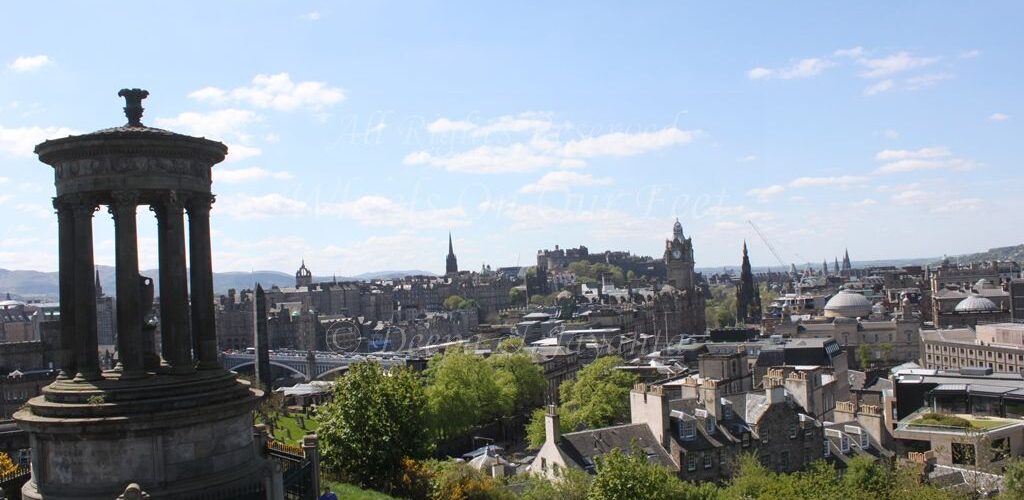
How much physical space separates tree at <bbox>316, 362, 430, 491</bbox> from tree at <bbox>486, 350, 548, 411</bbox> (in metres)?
31.1

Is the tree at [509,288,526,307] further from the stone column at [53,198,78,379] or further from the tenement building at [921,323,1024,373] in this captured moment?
the stone column at [53,198,78,379]

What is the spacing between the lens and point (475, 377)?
180ft

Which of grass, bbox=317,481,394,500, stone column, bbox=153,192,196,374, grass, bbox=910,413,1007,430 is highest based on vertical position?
stone column, bbox=153,192,196,374

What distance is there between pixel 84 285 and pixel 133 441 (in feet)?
9.75

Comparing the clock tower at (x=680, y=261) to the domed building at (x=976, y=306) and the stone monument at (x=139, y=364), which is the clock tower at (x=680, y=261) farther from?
the stone monument at (x=139, y=364)

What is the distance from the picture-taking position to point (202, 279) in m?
17.1

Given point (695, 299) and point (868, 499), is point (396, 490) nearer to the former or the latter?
point (868, 499)

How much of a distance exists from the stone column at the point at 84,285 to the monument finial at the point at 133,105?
1794mm

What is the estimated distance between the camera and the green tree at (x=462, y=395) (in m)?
51.1

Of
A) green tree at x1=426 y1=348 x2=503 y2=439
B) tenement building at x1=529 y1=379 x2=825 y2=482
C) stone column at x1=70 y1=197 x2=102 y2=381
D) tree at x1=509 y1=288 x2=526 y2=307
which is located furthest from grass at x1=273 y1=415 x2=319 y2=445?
tree at x1=509 y1=288 x2=526 y2=307

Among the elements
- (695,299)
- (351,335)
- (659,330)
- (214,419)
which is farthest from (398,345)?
(214,419)

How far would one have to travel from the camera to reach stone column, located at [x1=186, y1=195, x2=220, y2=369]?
16.9 metres

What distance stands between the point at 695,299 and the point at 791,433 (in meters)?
101

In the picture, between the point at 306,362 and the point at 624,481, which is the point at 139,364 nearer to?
the point at 624,481
